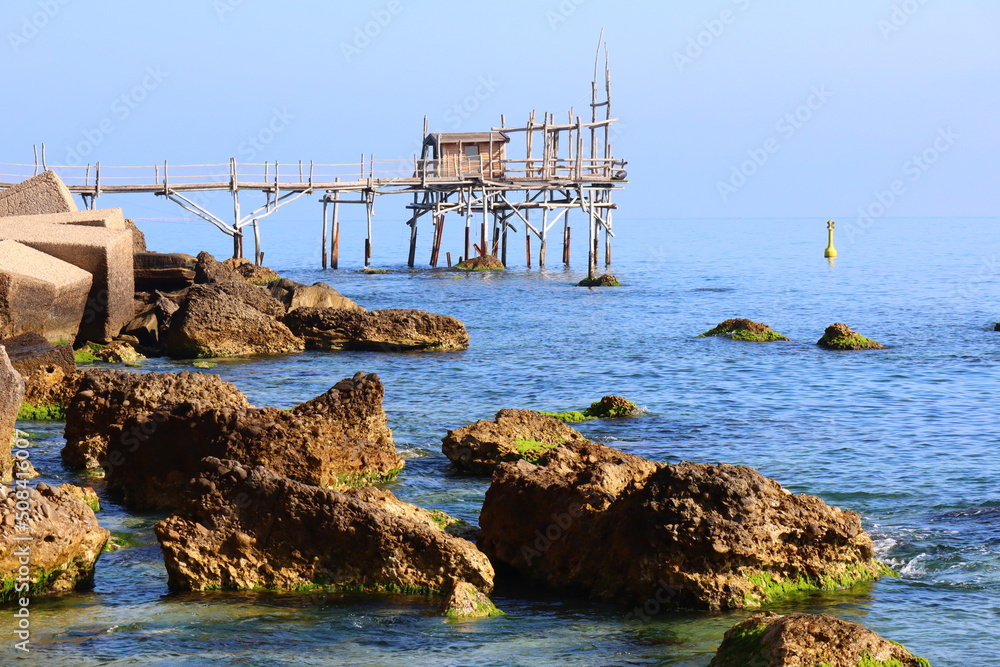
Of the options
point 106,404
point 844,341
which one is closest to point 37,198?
point 106,404

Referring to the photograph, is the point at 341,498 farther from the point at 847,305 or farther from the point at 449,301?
the point at 847,305

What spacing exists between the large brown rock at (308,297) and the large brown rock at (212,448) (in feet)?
42.5

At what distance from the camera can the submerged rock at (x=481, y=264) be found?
46.3 metres

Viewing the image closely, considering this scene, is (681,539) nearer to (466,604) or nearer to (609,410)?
(466,604)

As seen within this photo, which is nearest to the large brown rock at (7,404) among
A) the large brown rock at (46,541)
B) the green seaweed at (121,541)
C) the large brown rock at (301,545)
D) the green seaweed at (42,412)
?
the green seaweed at (121,541)

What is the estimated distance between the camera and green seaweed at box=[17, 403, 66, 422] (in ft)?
41.4

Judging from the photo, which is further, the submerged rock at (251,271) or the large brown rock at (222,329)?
the submerged rock at (251,271)

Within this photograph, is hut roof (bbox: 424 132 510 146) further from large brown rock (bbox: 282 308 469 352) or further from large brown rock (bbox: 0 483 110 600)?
large brown rock (bbox: 0 483 110 600)

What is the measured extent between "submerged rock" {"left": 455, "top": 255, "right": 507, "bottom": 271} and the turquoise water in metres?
11.7

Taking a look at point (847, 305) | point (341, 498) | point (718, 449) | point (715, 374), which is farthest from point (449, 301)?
point (341, 498)

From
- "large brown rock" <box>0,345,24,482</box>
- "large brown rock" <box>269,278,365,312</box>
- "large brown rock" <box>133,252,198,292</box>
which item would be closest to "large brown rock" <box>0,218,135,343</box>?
"large brown rock" <box>133,252,198,292</box>

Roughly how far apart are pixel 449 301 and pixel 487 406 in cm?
1804

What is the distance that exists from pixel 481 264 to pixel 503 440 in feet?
119

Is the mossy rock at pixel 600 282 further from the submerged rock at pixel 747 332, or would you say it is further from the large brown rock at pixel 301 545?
the large brown rock at pixel 301 545
